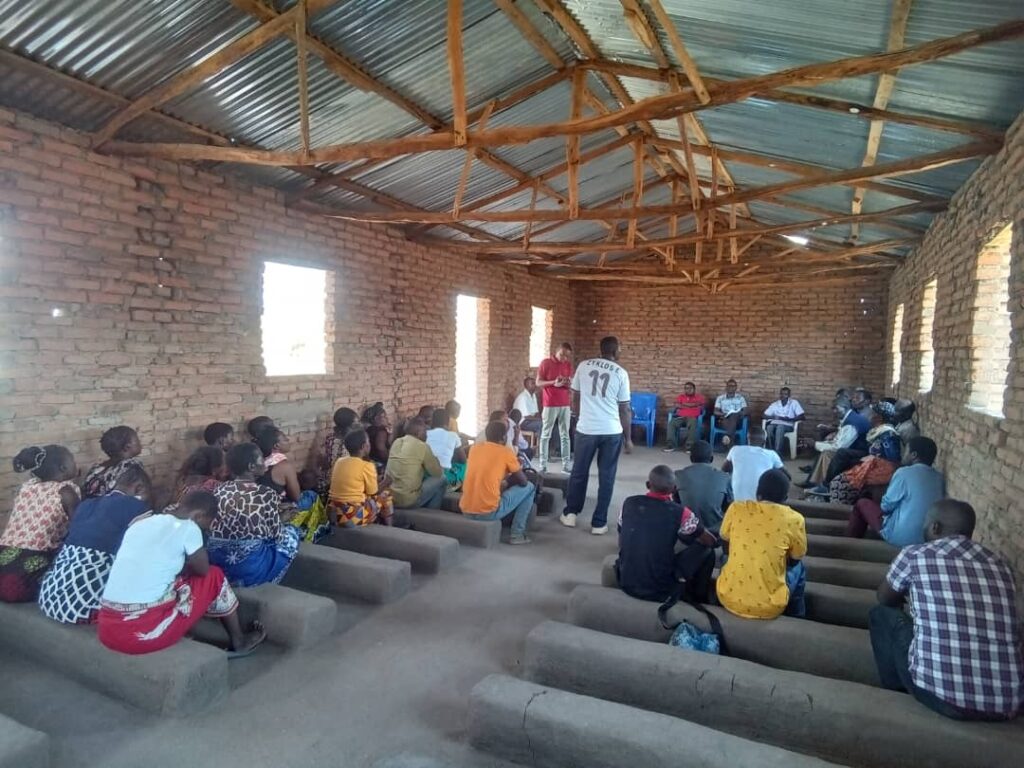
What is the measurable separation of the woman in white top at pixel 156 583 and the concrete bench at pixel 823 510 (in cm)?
594

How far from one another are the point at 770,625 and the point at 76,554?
424cm

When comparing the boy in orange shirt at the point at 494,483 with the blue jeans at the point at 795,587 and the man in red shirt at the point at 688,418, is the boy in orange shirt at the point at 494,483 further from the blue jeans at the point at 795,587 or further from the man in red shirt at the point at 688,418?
the man in red shirt at the point at 688,418

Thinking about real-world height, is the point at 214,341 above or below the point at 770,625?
above

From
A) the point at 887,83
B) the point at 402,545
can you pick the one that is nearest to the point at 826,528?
the point at 887,83

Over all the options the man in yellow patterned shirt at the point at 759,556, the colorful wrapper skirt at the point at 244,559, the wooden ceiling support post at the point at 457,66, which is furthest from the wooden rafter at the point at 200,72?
the man in yellow patterned shirt at the point at 759,556

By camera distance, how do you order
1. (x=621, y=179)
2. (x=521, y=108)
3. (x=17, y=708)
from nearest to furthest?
1. (x=17, y=708)
2. (x=521, y=108)
3. (x=621, y=179)

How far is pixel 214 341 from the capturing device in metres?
6.06

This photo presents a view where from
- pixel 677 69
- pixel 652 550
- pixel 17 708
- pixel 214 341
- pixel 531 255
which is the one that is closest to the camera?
pixel 17 708

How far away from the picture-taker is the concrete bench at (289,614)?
4.14 m

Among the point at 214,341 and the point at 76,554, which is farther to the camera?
the point at 214,341

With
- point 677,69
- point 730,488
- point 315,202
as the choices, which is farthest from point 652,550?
point 315,202

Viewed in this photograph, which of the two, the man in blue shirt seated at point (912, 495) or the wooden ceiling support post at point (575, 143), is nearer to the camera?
the man in blue shirt seated at point (912, 495)

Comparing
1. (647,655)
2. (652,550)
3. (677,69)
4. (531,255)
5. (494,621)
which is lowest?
(494,621)

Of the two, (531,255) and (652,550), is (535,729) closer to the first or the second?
(652,550)
